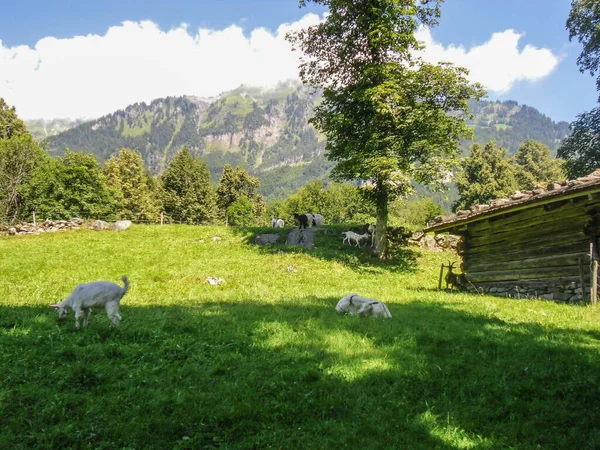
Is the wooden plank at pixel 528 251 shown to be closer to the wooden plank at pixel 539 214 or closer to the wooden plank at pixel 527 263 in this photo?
the wooden plank at pixel 527 263

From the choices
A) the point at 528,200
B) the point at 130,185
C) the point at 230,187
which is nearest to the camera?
the point at 528,200

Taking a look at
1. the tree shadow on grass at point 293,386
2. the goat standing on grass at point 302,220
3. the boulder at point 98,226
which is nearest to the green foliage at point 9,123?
the boulder at point 98,226

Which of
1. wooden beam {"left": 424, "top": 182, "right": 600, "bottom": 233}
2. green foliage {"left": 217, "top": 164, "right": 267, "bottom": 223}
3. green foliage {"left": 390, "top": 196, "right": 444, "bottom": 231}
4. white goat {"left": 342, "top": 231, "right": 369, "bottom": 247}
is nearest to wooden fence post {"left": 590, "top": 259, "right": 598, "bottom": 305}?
wooden beam {"left": 424, "top": 182, "right": 600, "bottom": 233}

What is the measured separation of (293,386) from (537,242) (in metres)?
14.0

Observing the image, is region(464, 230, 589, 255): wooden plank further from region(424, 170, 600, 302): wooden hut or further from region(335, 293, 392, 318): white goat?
region(335, 293, 392, 318): white goat

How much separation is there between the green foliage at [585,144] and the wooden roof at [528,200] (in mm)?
25804

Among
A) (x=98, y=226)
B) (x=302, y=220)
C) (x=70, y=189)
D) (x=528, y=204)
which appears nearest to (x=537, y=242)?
(x=528, y=204)

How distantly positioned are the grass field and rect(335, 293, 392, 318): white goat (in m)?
0.53

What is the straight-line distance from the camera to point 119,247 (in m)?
25.0

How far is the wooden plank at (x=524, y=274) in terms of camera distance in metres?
14.3

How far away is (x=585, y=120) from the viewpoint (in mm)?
36250

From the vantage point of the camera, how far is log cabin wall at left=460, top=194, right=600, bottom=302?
45.1 feet

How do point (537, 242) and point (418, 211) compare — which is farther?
point (418, 211)

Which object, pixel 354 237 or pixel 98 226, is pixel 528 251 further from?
pixel 98 226
